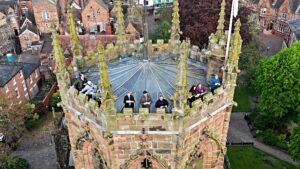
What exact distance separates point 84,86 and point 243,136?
33.4 meters

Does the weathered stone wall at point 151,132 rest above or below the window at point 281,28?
above

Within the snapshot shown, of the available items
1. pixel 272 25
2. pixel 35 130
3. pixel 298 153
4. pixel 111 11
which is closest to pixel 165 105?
pixel 298 153

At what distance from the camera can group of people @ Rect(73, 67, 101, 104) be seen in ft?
50.9

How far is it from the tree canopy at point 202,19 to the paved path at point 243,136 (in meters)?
11.7

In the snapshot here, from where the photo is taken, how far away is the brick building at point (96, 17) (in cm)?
6781

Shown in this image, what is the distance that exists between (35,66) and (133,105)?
48.5 metres

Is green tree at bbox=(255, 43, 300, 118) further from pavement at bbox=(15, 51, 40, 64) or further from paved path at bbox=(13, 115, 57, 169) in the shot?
pavement at bbox=(15, 51, 40, 64)

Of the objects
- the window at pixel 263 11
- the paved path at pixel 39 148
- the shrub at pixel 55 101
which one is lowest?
the paved path at pixel 39 148

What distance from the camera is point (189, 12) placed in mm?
50250

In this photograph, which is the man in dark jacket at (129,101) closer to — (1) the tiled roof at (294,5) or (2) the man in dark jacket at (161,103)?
(2) the man in dark jacket at (161,103)

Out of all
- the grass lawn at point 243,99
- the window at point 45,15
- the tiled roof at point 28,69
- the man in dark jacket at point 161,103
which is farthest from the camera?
the window at point 45,15

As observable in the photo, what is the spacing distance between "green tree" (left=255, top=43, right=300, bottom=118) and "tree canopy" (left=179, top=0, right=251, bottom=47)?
7.91 meters

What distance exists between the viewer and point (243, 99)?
173 feet

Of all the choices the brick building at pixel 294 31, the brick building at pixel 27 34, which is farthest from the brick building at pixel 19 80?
the brick building at pixel 294 31
